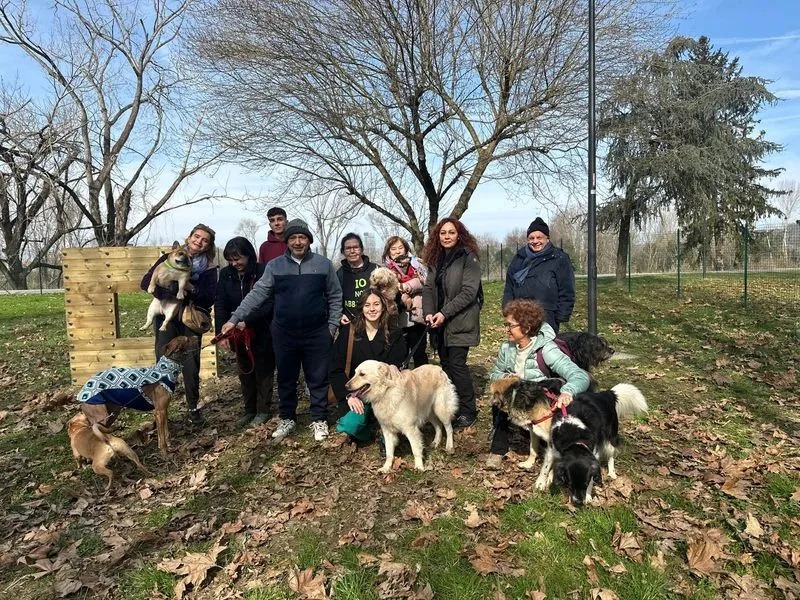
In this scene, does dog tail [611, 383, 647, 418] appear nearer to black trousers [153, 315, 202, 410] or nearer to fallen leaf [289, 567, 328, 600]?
fallen leaf [289, 567, 328, 600]

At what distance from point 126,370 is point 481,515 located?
10.2 feet

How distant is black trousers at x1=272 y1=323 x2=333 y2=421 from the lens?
5000mm

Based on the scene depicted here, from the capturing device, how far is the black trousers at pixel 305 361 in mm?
5000

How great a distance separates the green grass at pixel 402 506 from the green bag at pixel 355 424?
16cm

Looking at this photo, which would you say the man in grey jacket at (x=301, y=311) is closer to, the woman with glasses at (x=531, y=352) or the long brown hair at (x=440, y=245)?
the long brown hair at (x=440, y=245)

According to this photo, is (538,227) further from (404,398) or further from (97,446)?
(97,446)

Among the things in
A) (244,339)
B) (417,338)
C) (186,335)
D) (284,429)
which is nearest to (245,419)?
(284,429)

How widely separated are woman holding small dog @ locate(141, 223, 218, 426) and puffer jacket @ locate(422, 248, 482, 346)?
2.46 meters

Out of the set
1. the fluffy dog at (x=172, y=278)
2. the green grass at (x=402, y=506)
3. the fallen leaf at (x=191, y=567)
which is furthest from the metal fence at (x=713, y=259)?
Answer: the fallen leaf at (x=191, y=567)

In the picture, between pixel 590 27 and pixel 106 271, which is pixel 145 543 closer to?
pixel 106 271

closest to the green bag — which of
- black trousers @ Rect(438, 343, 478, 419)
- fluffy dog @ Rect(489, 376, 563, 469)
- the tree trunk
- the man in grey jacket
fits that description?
the man in grey jacket

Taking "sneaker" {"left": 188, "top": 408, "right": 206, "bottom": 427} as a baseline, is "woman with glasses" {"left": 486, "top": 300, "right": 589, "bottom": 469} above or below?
above

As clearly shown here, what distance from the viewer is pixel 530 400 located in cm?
382

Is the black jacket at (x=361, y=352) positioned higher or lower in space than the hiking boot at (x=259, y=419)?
higher
